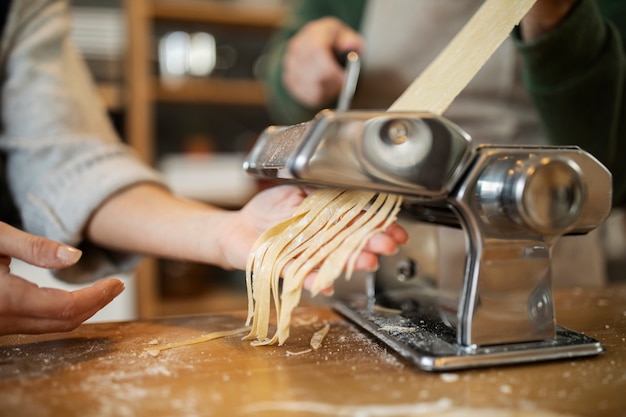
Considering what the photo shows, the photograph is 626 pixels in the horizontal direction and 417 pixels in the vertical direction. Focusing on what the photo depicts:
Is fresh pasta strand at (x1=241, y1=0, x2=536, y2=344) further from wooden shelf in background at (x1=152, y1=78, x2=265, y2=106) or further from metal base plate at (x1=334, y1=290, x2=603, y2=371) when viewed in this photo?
wooden shelf in background at (x1=152, y1=78, x2=265, y2=106)

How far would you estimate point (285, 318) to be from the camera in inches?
17.6

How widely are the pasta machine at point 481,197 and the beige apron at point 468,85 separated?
305mm

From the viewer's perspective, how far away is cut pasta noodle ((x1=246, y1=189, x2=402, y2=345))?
45 cm

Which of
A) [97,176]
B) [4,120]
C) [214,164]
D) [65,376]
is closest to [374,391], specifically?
[65,376]

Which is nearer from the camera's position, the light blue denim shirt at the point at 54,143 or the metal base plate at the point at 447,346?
the metal base plate at the point at 447,346

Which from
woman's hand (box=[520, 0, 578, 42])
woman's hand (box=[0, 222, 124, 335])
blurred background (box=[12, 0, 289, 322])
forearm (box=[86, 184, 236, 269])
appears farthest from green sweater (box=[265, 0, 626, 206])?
blurred background (box=[12, 0, 289, 322])

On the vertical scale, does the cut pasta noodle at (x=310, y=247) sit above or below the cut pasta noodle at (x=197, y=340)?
above

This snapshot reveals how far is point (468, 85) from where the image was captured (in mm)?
876

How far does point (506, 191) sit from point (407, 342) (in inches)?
5.6

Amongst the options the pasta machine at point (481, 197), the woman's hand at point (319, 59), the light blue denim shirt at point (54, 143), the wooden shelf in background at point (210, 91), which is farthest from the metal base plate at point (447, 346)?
the wooden shelf in background at point (210, 91)

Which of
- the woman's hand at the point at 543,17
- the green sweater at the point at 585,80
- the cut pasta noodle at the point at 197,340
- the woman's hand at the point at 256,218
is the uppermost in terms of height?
the woman's hand at the point at 543,17

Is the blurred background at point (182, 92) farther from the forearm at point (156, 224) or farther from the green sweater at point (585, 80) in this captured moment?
the green sweater at point (585, 80)

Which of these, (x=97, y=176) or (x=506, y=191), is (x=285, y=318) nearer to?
(x=506, y=191)

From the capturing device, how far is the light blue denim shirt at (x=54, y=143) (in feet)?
2.19
